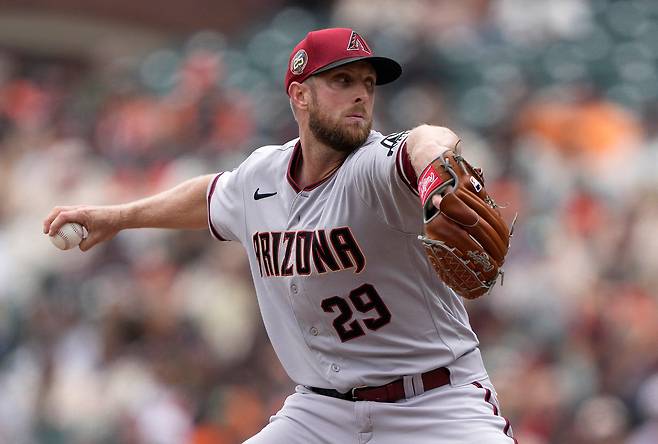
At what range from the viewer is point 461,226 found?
2.82 m

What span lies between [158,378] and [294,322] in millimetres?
4572

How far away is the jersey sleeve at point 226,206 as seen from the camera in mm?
4031

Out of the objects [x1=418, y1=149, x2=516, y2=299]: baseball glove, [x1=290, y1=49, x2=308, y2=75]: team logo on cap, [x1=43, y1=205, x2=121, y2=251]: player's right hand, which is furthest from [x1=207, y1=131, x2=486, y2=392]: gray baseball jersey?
[x1=43, y1=205, x2=121, y2=251]: player's right hand

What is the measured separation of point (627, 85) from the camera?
356 inches

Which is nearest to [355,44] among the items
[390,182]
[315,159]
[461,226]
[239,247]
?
[315,159]

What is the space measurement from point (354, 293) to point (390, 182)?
1.51 feet

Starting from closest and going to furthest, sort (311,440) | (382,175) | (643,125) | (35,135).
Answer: (382,175) → (311,440) → (643,125) → (35,135)

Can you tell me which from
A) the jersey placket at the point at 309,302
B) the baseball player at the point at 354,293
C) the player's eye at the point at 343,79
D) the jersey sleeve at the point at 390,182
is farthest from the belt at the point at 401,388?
the player's eye at the point at 343,79

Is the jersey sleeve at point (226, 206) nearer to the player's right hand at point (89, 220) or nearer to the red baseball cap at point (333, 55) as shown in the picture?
the player's right hand at point (89, 220)

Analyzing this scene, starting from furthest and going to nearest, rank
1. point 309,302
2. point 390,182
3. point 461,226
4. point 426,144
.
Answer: point 309,302 < point 390,182 < point 426,144 < point 461,226

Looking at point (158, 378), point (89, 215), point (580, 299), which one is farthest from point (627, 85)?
point (89, 215)

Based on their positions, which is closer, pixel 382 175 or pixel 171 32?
Answer: pixel 382 175

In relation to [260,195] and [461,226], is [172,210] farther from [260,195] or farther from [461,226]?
[461,226]

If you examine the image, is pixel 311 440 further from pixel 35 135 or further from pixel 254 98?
pixel 35 135
